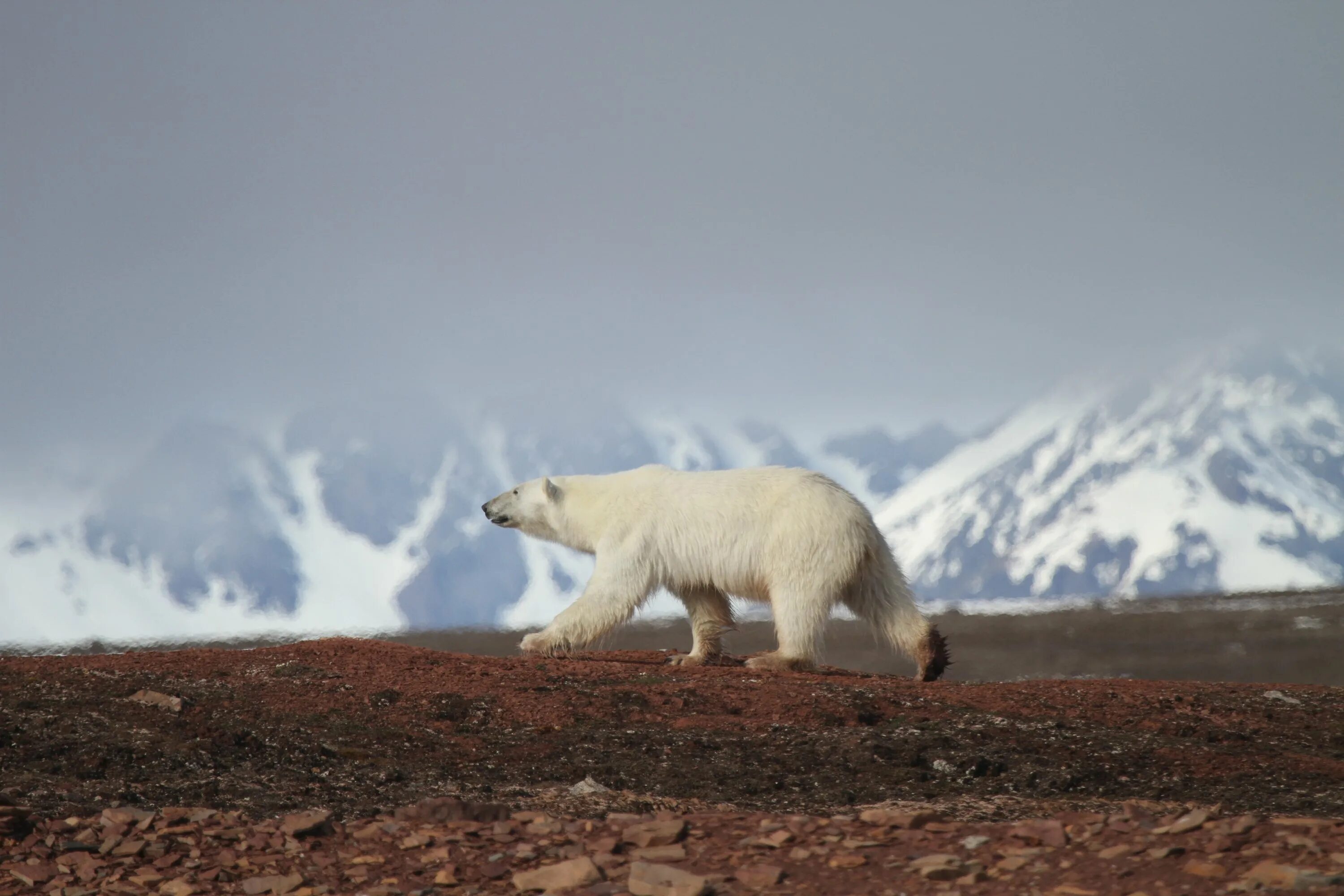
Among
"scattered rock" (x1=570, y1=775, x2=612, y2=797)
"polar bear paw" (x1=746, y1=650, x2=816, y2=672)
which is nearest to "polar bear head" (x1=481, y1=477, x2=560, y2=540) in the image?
"polar bear paw" (x1=746, y1=650, x2=816, y2=672)

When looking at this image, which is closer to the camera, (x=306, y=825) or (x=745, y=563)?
(x=306, y=825)

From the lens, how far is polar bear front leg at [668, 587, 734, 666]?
44.1 feet

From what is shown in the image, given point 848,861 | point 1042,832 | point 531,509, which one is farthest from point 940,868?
point 531,509

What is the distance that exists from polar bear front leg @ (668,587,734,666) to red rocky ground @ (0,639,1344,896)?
103 cm

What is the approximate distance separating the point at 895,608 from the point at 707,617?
6.85 feet

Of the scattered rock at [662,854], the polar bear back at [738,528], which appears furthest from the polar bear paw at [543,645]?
the scattered rock at [662,854]

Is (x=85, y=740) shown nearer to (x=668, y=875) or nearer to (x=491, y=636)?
(x=668, y=875)

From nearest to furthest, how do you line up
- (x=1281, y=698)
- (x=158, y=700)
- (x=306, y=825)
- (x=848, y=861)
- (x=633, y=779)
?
1. (x=848, y=861)
2. (x=306, y=825)
3. (x=633, y=779)
4. (x=158, y=700)
5. (x=1281, y=698)

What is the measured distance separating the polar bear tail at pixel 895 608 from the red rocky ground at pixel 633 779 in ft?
1.38

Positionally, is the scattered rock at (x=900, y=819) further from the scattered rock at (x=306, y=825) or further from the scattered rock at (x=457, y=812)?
the scattered rock at (x=306, y=825)

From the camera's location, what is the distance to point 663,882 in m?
5.58

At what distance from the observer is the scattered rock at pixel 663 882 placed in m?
5.45

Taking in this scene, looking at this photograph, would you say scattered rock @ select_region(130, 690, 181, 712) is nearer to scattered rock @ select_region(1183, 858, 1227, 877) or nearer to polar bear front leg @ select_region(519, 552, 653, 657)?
polar bear front leg @ select_region(519, 552, 653, 657)

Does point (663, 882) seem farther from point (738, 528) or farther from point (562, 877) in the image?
point (738, 528)
